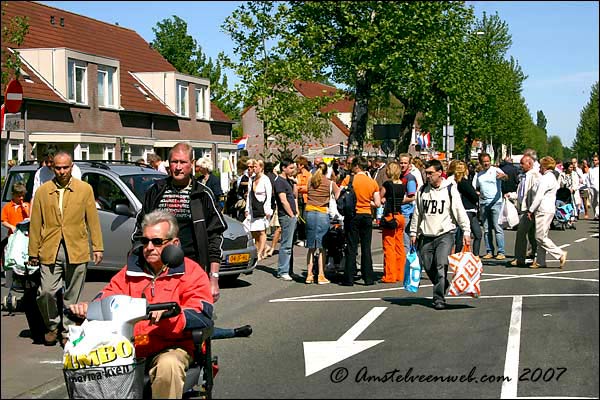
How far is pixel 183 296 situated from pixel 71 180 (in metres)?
3.98

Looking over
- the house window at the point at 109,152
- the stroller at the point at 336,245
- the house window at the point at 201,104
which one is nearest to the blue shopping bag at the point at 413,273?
the stroller at the point at 336,245

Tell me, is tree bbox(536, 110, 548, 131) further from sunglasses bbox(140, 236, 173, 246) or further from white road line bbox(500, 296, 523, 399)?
white road line bbox(500, 296, 523, 399)

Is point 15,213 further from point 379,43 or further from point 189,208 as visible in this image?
point 379,43

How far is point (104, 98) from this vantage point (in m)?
41.7

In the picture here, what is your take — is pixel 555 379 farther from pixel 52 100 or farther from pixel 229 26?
pixel 52 100

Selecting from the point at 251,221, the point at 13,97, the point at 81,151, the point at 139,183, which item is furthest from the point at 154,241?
the point at 81,151

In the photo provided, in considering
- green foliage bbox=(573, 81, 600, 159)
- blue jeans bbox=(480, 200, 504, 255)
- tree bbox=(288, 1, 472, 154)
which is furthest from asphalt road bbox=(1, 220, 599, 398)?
tree bbox=(288, 1, 472, 154)

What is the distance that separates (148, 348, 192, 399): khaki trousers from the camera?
4754mm

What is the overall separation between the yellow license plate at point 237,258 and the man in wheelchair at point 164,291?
27.1ft

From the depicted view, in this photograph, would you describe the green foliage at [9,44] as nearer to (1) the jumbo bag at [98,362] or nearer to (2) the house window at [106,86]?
(1) the jumbo bag at [98,362]

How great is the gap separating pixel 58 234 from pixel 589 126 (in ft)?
20.8

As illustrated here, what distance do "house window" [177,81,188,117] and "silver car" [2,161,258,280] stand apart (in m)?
34.9

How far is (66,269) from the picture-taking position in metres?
8.88

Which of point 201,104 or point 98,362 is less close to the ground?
point 201,104
